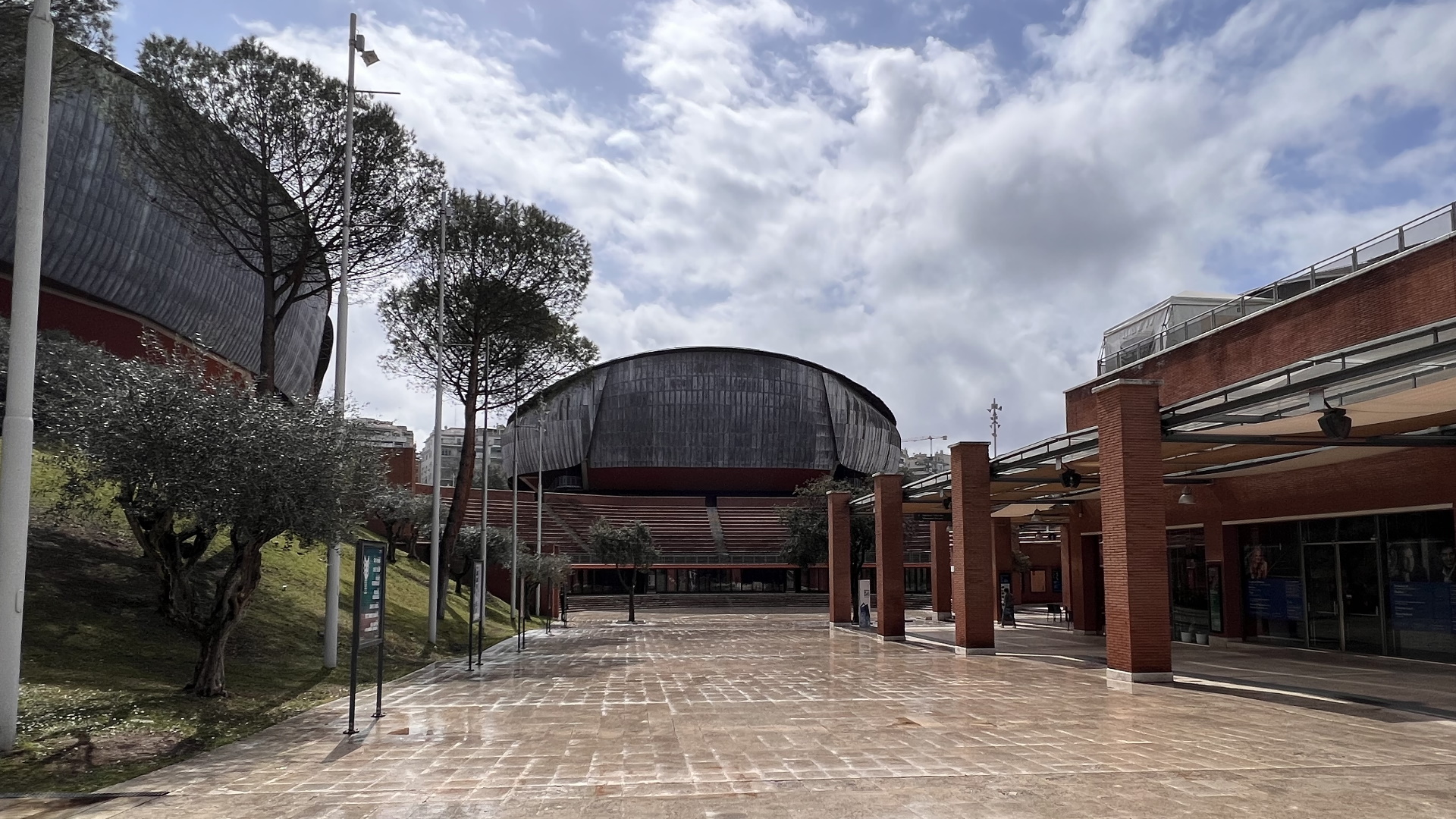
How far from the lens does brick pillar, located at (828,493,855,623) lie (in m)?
35.6

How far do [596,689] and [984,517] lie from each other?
1104 cm

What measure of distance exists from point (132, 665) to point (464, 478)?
50.4 feet

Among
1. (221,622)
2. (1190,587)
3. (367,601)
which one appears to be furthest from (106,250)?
(1190,587)

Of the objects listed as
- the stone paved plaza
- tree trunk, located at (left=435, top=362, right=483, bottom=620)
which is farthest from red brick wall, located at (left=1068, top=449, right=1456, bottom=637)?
tree trunk, located at (left=435, top=362, right=483, bottom=620)

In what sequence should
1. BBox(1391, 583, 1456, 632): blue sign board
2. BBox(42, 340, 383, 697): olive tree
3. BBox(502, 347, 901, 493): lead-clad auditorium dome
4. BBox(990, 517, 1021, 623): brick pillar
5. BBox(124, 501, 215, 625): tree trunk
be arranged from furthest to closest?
BBox(502, 347, 901, 493): lead-clad auditorium dome, BBox(990, 517, 1021, 623): brick pillar, BBox(1391, 583, 1456, 632): blue sign board, BBox(124, 501, 215, 625): tree trunk, BBox(42, 340, 383, 697): olive tree

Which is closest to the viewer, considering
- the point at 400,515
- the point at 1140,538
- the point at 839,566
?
the point at 1140,538

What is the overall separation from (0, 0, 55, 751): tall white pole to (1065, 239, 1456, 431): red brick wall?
19.8 m

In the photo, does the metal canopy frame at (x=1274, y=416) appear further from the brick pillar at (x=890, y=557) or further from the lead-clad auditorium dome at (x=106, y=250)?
the lead-clad auditorium dome at (x=106, y=250)

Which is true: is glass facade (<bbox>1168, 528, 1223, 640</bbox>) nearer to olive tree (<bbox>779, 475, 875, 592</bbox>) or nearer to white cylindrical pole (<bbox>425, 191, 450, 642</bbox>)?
white cylindrical pole (<bbox>425, 191, 450, 642</bbox>)

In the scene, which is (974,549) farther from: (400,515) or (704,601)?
(704,601)

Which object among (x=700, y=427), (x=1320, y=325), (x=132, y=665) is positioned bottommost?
(x=132, y=665)

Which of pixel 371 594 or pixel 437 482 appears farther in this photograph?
pixel 437 482

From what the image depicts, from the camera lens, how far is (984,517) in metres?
22.7

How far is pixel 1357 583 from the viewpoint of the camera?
2084cm
